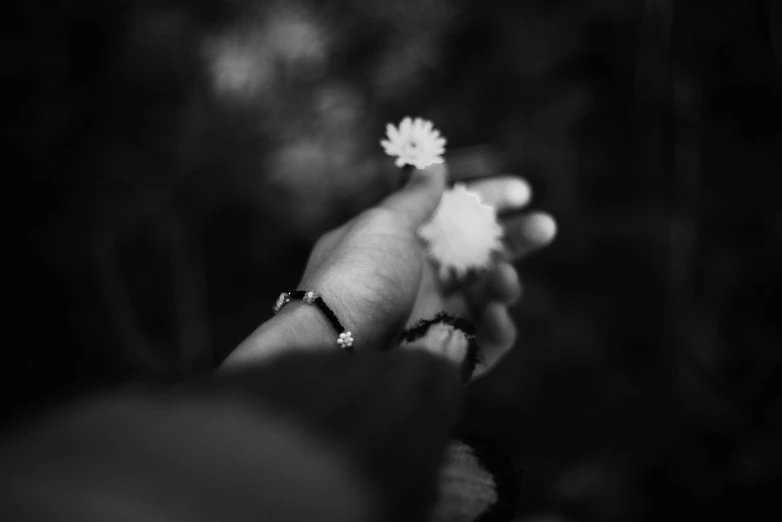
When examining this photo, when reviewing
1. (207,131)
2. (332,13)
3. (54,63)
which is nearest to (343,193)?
(207,131)

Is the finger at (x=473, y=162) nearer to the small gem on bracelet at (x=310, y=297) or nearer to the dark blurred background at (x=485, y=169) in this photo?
the dark blurred background at (x=485, y=169)

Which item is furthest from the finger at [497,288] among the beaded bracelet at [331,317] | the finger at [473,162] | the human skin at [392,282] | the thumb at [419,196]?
the finger at [473,162]

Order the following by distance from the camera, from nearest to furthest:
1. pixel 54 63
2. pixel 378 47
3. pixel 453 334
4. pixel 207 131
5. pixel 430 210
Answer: pixel 453 334 < pixel 430 210 < pixel 54 63 < pixel 207 131 < pixel 378 47

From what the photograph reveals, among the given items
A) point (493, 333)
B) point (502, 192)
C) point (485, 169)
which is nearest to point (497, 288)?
point (493, 333)

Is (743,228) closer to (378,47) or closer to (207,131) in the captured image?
(378,47)

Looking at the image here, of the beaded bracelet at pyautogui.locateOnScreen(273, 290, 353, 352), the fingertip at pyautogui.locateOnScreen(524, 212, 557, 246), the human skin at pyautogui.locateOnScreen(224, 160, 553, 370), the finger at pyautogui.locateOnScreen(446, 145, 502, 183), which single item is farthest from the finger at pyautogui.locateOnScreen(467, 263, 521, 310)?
the finger at pyautogui.locateOnScreen(446, 145, 502, 183)

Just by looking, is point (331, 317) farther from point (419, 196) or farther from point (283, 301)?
point (419, 196)
